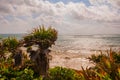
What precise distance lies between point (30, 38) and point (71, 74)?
11.1 ft

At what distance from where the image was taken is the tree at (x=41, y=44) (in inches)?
629

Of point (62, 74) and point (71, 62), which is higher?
point (62, 74)

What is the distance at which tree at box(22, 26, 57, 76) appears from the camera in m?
16.0

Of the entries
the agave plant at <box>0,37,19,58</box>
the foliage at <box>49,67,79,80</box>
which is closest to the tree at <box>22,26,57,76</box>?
the foliage at <box>49,67,79,80</box>

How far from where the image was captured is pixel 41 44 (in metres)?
15.9

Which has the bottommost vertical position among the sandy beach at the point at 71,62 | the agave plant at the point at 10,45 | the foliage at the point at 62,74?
the sandy beach at the point at 71,62

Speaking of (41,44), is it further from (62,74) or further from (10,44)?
(10,44)

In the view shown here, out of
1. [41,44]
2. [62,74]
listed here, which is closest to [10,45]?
[41,44]

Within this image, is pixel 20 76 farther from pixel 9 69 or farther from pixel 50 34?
pixel 50 34

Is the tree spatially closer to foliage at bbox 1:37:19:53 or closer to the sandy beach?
foliage at bbox 1:37:19:53

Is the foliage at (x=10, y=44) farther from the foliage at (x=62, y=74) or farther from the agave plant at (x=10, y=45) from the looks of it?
the foliage at (x=62, y=74)

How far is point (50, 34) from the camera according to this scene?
54.6 feet

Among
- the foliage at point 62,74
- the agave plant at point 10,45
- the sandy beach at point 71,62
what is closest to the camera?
the foliage at point 62,74

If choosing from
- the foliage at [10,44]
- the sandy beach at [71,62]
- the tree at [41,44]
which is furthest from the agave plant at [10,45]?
the sandy beach at [71,62]
